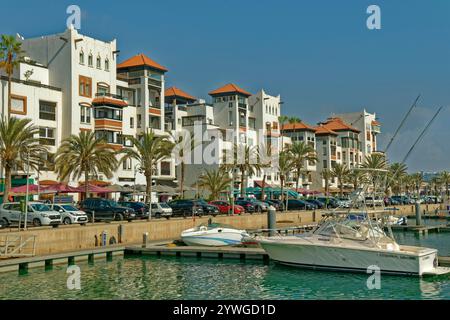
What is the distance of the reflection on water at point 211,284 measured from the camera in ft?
79.3

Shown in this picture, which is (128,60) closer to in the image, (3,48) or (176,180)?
(176,180)

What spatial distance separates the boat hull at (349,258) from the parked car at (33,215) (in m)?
15.8

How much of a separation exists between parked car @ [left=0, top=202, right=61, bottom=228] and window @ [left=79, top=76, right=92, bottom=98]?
103ft

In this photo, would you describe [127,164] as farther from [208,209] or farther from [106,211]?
[106,211]

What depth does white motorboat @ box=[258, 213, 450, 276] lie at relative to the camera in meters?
27.5

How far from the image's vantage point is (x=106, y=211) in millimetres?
46938

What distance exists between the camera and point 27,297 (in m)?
23.5

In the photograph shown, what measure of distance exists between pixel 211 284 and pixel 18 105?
4249 cm

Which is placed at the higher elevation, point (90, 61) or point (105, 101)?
point (90, 61)

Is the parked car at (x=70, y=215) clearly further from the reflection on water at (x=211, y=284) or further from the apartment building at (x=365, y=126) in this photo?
the apartment building at (x=365, y=126)

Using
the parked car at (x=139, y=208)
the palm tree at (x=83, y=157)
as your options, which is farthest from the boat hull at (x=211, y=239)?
the palm tree at (x=83, y=157)

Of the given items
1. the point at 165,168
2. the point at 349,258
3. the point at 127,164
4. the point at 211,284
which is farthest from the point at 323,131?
the point at 211,284

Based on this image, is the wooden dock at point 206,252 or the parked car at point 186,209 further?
the parked car at point 186,209

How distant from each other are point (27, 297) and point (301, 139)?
9910 cm
